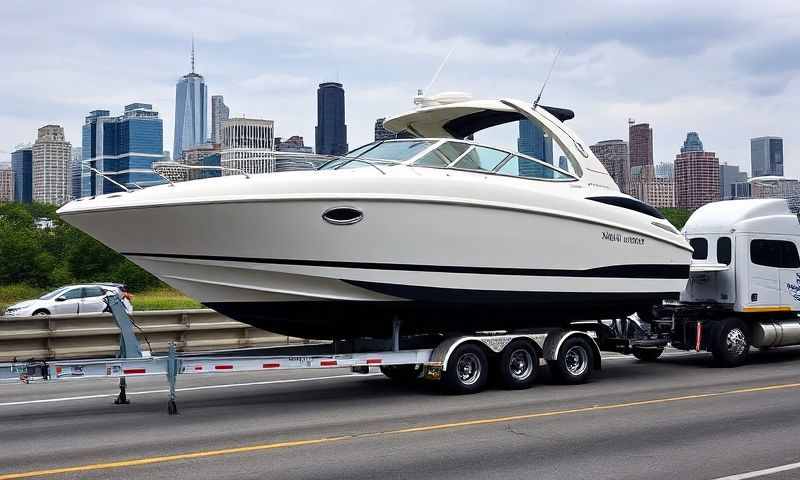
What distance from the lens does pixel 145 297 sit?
36.8m

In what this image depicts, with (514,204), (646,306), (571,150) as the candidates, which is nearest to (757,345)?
(646,306)

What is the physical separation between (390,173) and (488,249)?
168cm

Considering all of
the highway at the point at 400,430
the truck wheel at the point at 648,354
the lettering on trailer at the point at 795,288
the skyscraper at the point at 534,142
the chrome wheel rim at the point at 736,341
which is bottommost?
the highway at the point at 400,430

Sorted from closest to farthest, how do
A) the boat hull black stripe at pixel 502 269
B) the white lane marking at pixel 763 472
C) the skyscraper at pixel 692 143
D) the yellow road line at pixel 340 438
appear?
the white lane marking at pixel 763 472 → the yellow road line at pixel 340 438 → the boat hull black stripe at pixel 502 269 → the skyscraper at pixel 692 143

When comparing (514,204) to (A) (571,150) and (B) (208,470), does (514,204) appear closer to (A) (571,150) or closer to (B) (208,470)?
(A) (571,150)

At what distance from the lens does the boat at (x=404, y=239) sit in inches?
400

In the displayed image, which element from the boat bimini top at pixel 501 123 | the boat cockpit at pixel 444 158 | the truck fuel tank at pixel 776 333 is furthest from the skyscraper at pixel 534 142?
the truck fuel tank at pixel 776 333

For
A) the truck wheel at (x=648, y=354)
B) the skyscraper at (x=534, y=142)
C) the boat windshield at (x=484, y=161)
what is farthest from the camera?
the truck wheel at (x=648, y=354)

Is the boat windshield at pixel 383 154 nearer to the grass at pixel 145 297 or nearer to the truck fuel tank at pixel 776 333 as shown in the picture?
the truck fuel tank at pixel 776 333

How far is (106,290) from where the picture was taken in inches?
1010

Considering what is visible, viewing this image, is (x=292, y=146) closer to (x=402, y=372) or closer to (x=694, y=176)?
(x=402, y=372)

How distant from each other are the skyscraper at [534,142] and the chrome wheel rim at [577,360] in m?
2.86

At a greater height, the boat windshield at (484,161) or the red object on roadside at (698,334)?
the boat windshield at (484,161)

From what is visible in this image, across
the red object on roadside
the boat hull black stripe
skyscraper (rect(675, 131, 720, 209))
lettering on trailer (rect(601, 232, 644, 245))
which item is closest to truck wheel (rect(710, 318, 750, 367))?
the red object on roadside
